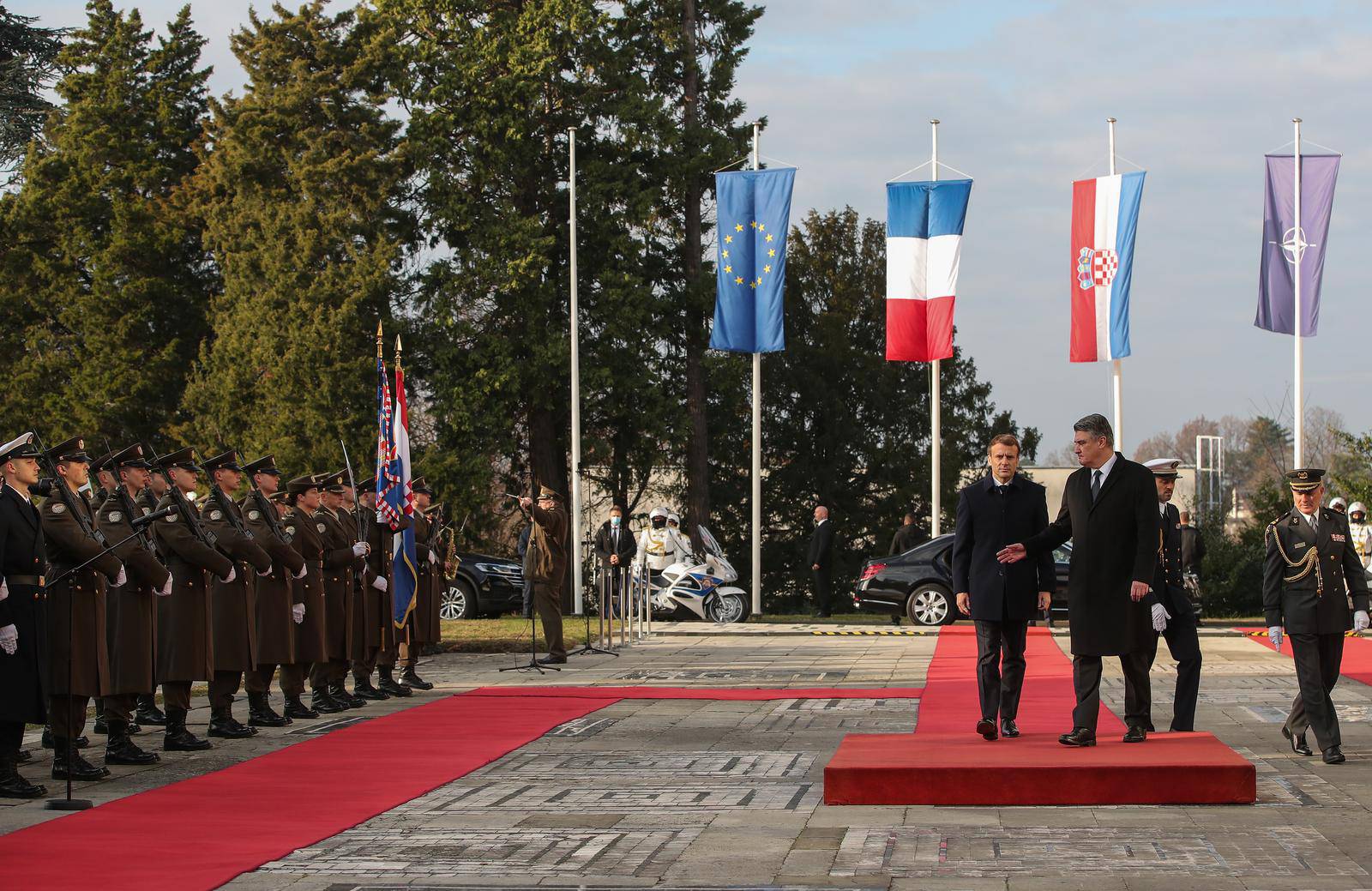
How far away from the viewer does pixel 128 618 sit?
11.0 m

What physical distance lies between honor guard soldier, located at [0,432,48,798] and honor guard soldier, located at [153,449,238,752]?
71.0 inches

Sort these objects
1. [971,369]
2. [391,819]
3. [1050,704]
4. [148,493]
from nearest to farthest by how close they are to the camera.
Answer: [391,819], [148,493], [1050,704], [971,369]

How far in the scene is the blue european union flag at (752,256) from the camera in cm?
2952

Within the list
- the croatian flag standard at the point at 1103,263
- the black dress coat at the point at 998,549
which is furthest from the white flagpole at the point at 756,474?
the black dress coat at the point at 998,549

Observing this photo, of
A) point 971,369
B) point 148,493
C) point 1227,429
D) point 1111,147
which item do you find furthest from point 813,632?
point 1227,429

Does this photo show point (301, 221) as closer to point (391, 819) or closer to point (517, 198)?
point (517, 198)

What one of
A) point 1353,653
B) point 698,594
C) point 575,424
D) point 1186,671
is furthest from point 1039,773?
point 575,424

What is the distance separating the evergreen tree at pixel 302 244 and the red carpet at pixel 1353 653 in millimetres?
18144

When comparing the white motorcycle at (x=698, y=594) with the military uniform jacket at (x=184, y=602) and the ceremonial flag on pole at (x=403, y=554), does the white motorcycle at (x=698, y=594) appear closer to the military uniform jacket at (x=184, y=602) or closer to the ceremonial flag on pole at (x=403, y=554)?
the ceremonial flag on pole at (x=403, y=554)

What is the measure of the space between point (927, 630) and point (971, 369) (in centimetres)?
1912

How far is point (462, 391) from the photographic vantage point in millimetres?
33875

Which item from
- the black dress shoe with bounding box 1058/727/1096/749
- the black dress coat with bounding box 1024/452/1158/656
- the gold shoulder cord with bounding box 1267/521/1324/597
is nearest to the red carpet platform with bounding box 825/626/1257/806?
the black dress shoe with bounding box 1058/727/1096/749

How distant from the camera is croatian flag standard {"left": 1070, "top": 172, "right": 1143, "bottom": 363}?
2805 centimetres

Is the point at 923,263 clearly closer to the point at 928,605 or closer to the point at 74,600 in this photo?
the point at 928,605
